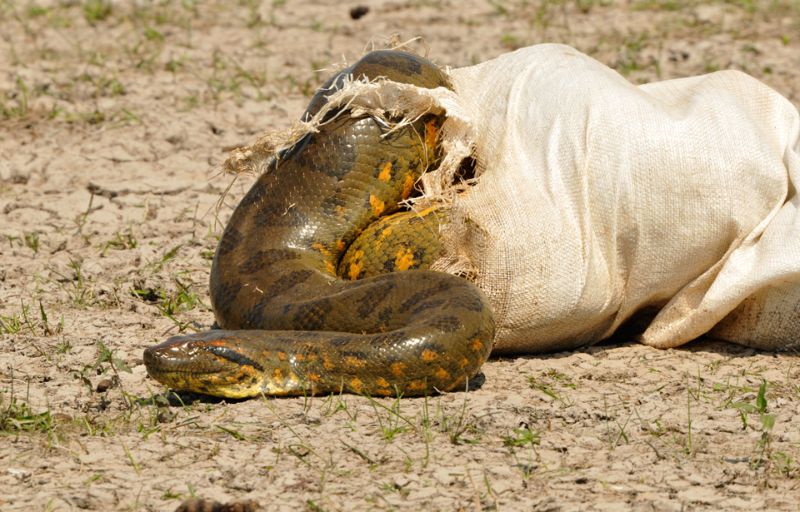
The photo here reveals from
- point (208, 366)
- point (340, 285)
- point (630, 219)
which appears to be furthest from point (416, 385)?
point (630, 219)

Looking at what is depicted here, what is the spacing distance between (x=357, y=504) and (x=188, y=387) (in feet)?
3.66

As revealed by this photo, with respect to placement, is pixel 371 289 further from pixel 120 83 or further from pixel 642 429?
pixel 120 83

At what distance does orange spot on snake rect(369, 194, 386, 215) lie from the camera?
571 centimetres

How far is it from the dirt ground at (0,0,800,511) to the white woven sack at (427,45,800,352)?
219mm

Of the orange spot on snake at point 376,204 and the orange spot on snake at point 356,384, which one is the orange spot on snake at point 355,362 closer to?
the orange spot on snake at point 356,384

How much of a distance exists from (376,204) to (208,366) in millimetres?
1178

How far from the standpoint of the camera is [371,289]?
17.2 ft

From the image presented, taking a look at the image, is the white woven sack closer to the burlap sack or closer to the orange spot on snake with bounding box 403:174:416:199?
the burlap sack

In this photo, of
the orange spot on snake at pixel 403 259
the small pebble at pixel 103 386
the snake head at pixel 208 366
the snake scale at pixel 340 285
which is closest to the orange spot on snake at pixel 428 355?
the snake scale at pixel 340 285

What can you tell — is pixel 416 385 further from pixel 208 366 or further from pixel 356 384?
pixel 208 366

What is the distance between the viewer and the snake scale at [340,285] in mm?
4926

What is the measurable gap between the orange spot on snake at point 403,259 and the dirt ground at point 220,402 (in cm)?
56

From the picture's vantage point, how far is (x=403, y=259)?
555 cm

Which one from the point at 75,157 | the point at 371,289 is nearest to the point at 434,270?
the point at 371,289
